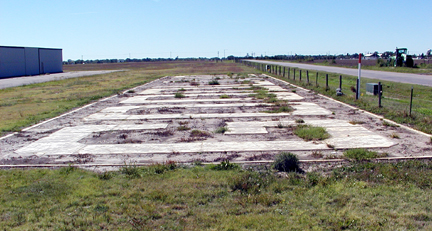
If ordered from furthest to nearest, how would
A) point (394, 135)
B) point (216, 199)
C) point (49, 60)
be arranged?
point (49, 60) → point (394, 135) → point (216, 199)

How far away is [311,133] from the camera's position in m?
9.10

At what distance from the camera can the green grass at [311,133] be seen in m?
8.75

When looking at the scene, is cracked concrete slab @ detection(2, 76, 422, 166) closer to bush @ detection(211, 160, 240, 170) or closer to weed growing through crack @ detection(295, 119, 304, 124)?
weed growing through crack @ detection(295, 119, 304, 124)

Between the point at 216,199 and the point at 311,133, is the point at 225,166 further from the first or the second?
the point at 311,133

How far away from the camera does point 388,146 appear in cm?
782

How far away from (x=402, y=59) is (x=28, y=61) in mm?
48839

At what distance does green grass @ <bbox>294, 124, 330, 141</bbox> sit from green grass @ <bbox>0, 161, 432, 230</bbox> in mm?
2235

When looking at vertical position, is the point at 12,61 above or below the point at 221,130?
above

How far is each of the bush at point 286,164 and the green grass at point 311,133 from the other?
2392 millimetres

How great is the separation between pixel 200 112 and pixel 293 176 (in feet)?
26.1

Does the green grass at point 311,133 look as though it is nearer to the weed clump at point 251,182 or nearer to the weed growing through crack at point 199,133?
the weed growing through crack at point 199,133

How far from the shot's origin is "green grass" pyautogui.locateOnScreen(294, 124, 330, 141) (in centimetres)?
875

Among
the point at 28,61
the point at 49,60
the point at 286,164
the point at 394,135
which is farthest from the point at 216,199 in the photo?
the point at 49,60

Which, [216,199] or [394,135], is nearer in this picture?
[216,199]
